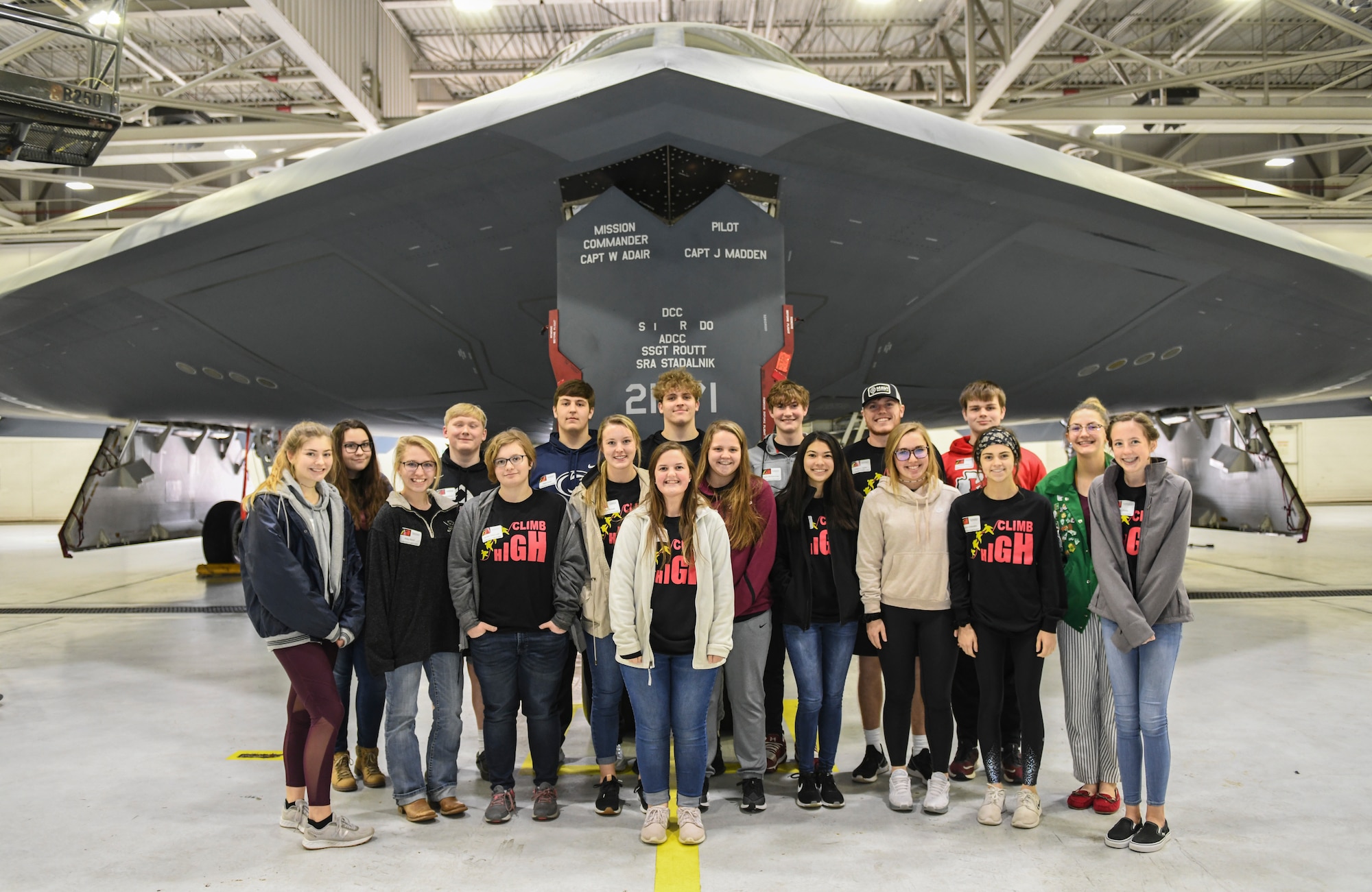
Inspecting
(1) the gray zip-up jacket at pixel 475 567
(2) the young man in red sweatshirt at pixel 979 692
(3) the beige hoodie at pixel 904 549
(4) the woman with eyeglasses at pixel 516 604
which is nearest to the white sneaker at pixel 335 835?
(4) the woman with eyeglasses at pixel 516 604

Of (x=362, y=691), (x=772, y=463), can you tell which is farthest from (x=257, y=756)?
(x=772, y=463)

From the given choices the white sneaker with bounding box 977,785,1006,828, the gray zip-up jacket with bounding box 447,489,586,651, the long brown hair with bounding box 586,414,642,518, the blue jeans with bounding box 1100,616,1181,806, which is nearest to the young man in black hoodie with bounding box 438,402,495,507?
the gray zip-up jacket with bounding box 447,489,586,651

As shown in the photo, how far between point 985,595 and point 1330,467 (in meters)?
31.2

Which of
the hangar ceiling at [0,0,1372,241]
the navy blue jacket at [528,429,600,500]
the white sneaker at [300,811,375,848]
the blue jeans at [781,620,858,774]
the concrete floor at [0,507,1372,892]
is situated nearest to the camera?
the concrete floor at [0,507,1372,892]

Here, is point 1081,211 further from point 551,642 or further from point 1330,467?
point 1330,467

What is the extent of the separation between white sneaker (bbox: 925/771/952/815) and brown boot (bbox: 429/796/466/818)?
7.04 ft

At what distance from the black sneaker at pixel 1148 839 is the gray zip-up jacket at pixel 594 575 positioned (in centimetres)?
237

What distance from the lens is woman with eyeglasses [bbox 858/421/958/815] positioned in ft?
Result: 12.6

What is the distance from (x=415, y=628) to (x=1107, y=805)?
327 centimetres

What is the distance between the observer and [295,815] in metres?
3.61

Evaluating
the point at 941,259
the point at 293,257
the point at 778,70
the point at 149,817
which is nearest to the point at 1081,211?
the point at 941,259

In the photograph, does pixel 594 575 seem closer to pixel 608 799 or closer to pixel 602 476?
pixel 602 476

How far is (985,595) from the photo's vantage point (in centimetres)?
376

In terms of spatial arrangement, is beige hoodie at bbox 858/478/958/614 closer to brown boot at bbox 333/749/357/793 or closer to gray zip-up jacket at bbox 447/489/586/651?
gray zip-up jacket at bbox 447/489/586/651
